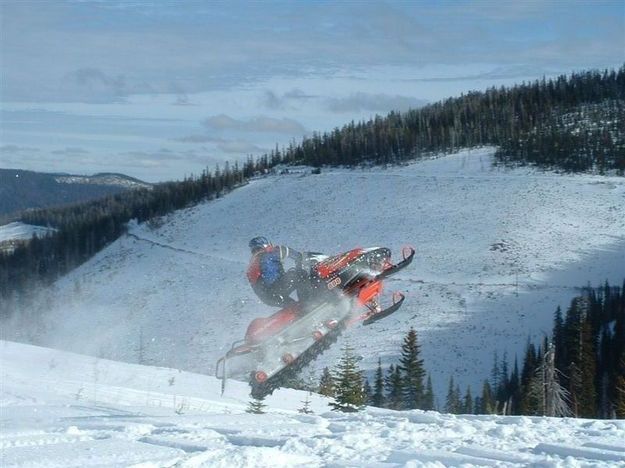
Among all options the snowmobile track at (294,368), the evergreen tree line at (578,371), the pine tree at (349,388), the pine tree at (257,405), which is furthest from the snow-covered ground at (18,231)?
the snowmobile track at (294,368)

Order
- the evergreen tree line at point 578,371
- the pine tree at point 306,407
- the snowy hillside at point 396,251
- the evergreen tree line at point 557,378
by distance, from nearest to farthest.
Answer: the pine tree at point 306,407, the evergreen tree line at point 557,378, the evergreen tree line at point 578,371, the snowy hillside at point 396,251

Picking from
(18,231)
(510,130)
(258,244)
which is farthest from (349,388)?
(18,231)

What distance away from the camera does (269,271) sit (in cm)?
1558

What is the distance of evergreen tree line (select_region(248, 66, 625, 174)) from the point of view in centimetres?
11388

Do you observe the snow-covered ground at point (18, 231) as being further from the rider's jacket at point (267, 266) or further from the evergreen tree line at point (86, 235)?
the rider's jacket at point (267, 266)

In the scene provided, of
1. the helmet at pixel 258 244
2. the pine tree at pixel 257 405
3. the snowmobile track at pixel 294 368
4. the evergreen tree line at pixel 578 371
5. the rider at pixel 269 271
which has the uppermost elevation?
Answer: the helmet at pixel 258 244

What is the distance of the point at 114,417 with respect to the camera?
10.7 m

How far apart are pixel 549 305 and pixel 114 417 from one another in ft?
204

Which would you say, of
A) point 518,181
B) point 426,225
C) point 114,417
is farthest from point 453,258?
point 114,417

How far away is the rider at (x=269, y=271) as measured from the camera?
51.1 ft

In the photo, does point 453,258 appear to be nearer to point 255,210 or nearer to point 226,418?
point 255,210

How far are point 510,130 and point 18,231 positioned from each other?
105861 mm

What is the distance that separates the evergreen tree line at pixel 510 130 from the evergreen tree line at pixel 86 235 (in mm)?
14591

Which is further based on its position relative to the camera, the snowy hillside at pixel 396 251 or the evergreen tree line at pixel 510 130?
the evergreen tree line at pixel 510 130
